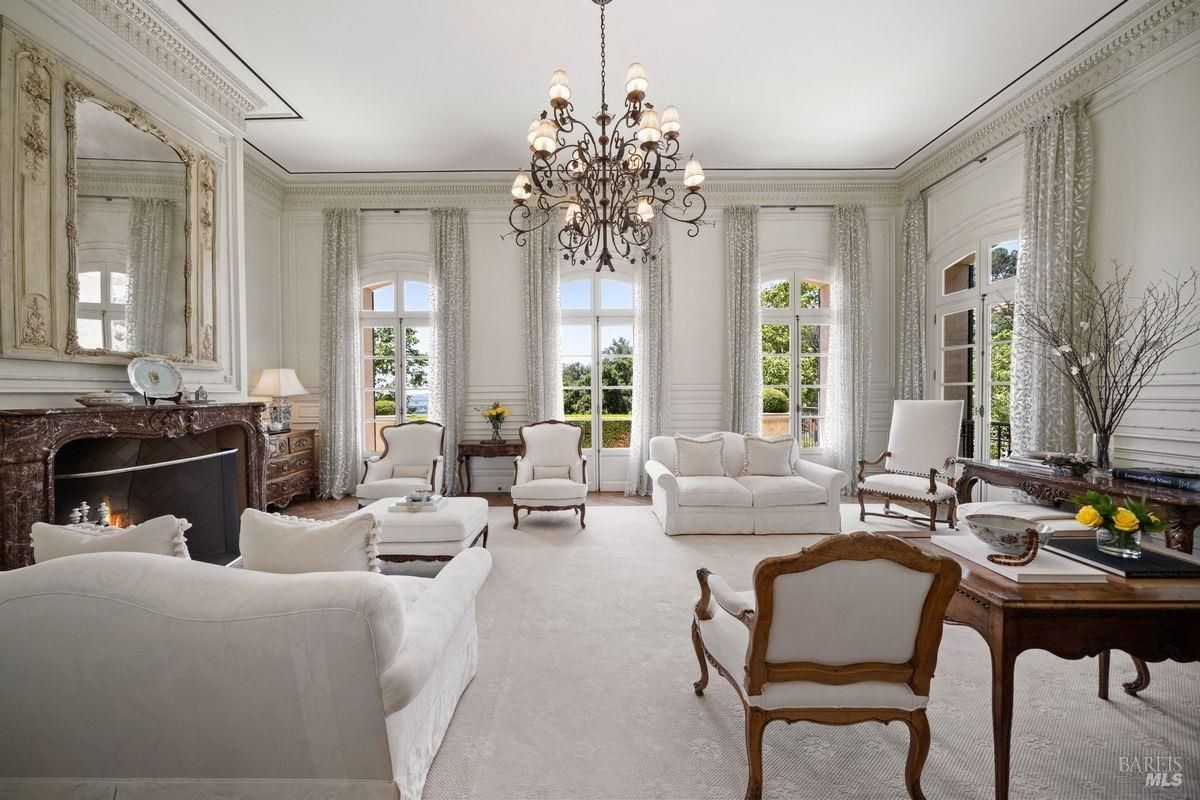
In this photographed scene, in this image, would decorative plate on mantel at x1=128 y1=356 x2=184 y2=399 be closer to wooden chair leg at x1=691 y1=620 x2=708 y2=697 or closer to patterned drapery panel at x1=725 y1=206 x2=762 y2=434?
wooden chair leg at x1=691 y1=620 x2=708 y2=697

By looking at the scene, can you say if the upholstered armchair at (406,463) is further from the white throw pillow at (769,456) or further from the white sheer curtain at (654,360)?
the white throw pillow at (769,456)

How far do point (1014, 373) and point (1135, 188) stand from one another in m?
1.59

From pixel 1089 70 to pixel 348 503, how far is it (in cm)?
815

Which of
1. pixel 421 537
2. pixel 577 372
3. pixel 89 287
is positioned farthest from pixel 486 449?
pixel 89 287

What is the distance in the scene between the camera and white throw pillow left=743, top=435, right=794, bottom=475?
513cm

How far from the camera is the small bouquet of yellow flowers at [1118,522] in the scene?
195 cm

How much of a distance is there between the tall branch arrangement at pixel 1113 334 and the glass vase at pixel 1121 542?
1840mm

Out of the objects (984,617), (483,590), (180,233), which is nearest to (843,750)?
(984,617)

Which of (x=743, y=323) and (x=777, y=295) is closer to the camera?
(x=743, y=323)

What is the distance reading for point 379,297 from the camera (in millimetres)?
6730

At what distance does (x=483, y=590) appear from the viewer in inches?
136

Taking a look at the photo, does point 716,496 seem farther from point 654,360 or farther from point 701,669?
point 701,669

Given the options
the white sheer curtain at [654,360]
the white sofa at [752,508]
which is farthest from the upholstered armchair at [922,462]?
the white sheer curtain at [654,360]

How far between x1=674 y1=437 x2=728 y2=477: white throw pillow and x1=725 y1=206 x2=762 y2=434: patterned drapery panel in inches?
55.1
